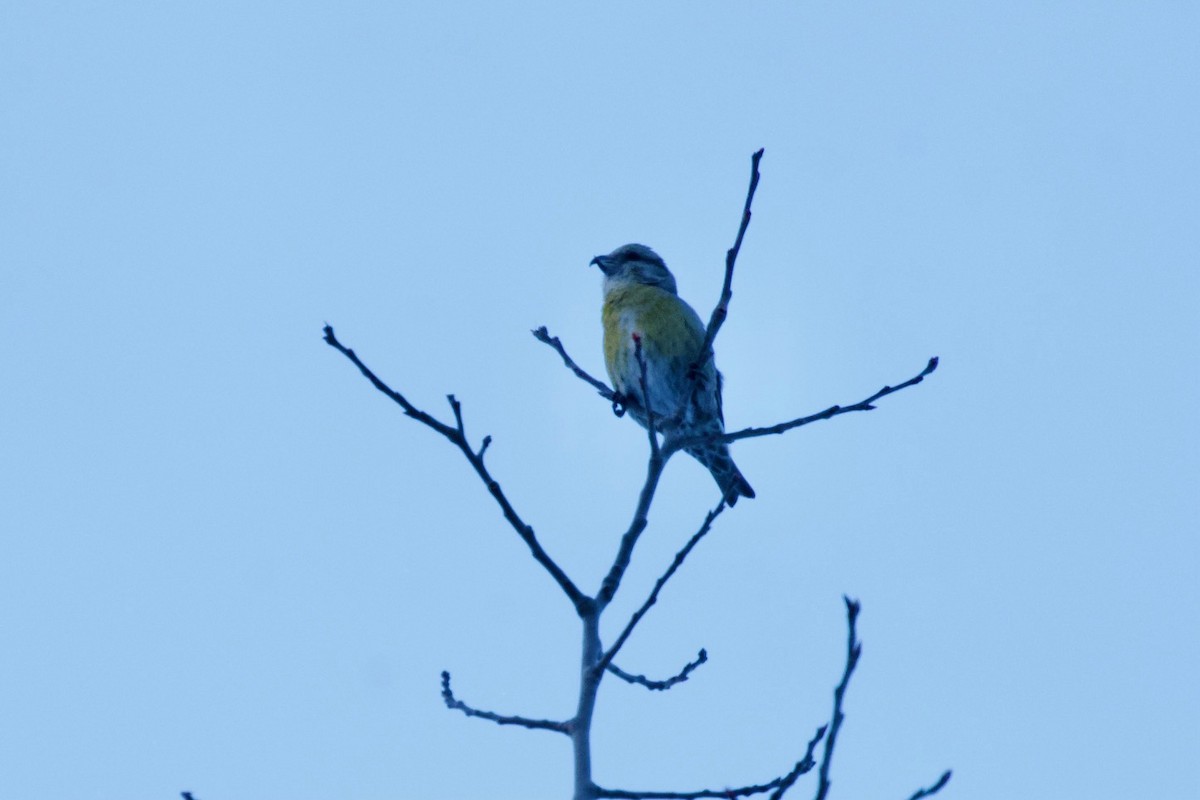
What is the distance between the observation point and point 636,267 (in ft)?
30.0

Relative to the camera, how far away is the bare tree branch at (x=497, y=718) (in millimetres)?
3117

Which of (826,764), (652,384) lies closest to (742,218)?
(826,764)

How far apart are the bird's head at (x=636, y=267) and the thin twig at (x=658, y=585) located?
531 cm

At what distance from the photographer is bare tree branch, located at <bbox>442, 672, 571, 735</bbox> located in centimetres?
312

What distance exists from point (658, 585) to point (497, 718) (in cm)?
52

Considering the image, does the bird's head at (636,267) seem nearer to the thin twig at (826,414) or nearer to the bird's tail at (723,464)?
the bird's tail at (723,464)

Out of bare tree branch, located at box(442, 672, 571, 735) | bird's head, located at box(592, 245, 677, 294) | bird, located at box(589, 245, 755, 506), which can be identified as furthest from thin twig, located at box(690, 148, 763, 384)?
bird's head, located at box(592, 245, 677, 294)

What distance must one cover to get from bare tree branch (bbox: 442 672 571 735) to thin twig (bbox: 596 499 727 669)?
159 mm

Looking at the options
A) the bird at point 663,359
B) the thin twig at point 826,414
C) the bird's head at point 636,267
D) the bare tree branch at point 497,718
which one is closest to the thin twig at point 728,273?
the thin twig at point 826,414

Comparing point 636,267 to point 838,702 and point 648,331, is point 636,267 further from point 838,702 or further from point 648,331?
point 838,702

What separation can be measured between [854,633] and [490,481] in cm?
123

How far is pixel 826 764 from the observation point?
244 cm

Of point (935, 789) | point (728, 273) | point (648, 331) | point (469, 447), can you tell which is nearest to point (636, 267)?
point (648, 331)

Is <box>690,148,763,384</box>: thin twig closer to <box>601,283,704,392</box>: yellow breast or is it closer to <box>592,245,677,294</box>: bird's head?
<box>601,283,704,392</box>: yellow breast
